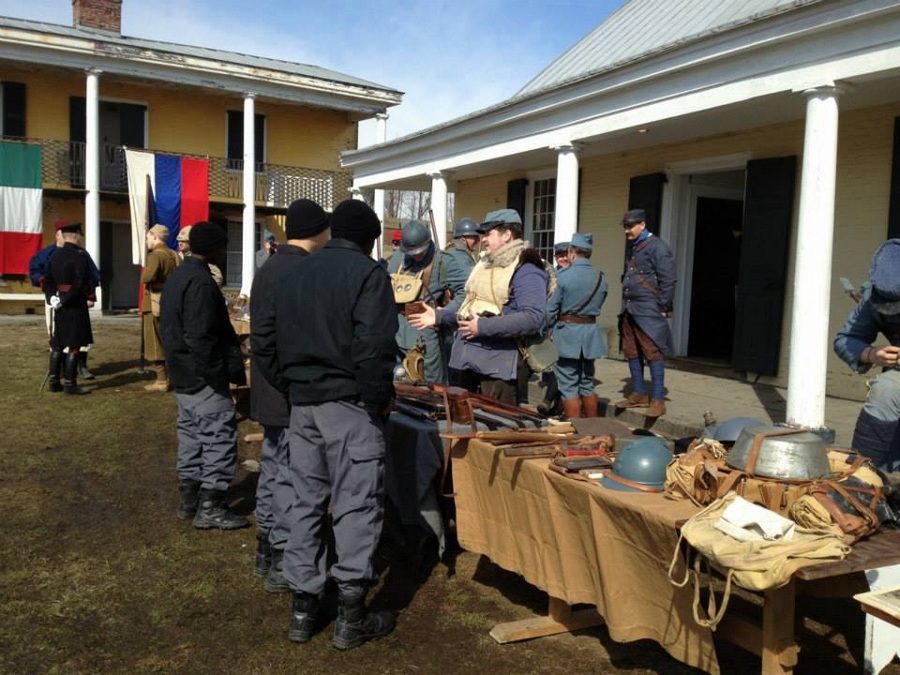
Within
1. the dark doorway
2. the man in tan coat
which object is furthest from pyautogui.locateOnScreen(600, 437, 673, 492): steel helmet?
the dark doorway

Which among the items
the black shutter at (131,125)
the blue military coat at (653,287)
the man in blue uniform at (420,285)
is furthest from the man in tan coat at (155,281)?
the black shutter at (131,125)

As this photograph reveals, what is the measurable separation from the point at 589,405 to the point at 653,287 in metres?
1.32

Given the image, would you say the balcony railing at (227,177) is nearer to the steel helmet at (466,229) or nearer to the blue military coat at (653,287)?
the steel helmet at (466,229)

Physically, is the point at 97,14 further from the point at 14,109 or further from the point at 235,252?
the point at 235,252

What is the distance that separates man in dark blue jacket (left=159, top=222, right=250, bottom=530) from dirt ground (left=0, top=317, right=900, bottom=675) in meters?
0.22

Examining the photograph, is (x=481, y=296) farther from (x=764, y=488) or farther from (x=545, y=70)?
(x=545, y=70)

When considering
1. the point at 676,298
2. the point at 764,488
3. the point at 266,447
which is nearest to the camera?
the point at 764,488

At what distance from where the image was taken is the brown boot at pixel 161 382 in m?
8.92

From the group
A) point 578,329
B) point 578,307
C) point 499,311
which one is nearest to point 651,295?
point 578,307

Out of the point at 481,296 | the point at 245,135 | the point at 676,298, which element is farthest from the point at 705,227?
the point at 245,135

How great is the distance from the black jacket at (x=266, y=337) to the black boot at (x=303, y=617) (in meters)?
0.80

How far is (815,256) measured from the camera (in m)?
6.43

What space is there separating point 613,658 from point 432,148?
10638 mm

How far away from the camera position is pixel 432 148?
1282cm
